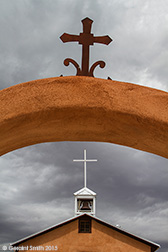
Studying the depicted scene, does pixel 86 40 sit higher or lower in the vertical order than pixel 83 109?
higher

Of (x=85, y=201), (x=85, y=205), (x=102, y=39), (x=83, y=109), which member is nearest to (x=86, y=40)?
(x=102, y=39)

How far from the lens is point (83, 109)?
2.01m

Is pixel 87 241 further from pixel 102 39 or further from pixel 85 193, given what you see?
pixel 102 39

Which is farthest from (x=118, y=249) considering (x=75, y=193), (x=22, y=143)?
(x=22, y=143)

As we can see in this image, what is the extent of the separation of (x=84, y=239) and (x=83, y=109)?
1153cm

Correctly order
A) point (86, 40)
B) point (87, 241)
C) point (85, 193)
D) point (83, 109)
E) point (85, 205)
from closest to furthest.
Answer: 1. point (83, 109)
2. point (86, 40)
3. point (87, 241)
4. point (85, 193)
5. point (85, 205)

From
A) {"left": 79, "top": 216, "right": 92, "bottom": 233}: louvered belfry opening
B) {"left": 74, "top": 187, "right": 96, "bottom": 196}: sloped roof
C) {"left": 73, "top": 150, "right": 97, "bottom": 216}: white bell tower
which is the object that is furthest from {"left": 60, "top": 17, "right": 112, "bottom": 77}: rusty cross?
{"left": 74, "top": 187, "right": 96, "bottom": 196}: sloped roof

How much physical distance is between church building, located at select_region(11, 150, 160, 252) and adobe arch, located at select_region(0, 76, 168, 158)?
11.2 meters

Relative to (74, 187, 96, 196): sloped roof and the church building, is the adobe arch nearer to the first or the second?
the church building

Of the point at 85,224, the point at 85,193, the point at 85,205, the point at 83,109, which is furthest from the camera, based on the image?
the point at 85,205

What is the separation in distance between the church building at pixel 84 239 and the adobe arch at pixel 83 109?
36.8 ft

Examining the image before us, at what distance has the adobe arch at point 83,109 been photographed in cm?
199

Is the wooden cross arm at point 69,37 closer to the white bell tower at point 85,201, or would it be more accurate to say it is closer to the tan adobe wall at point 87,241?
the tan adobe wall at point 87,241

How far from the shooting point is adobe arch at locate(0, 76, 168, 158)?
78.3 inches
